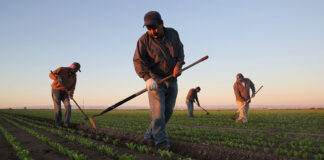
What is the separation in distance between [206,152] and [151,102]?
1392 mm

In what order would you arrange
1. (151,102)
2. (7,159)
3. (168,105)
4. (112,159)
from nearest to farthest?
1. (112,159)
2. (7,159)
3. (151,102)
4. (168,105)

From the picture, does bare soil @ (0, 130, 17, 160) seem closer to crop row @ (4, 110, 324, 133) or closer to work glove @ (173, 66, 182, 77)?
work glove @ (173, 66, 182, 77)

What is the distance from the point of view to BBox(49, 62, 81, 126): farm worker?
8.39m

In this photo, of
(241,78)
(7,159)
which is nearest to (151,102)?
(7,159)

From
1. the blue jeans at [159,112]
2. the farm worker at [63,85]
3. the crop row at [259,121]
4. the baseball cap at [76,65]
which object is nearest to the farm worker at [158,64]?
the blue jeans at [159,112]

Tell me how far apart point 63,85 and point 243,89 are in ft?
26.1

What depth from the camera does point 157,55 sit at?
4.02 metres

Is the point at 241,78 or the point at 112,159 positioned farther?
the point at 241,78

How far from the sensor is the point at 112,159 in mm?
3471

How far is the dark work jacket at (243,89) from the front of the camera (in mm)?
10528

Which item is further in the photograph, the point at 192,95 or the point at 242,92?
the point at 192,95

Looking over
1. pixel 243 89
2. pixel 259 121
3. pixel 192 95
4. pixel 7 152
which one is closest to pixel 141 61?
pixel 7 152

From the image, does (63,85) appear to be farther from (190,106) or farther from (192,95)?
(192,95)

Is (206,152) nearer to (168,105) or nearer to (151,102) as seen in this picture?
(168,105)
